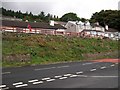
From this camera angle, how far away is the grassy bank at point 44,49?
98.9 feet

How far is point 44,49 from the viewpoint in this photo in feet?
122

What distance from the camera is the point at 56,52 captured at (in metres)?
37.3

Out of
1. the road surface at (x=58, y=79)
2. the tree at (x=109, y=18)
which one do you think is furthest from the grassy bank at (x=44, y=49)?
the tree at (x=109, y=18)

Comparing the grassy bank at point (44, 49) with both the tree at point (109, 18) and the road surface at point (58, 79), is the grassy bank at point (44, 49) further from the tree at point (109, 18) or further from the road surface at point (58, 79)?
the tree at point (109, 18)

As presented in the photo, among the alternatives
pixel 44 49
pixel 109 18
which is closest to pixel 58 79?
pixel 44 49

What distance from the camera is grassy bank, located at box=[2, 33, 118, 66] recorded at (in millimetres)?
30150

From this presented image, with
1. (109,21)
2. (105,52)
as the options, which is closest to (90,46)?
(105,52)

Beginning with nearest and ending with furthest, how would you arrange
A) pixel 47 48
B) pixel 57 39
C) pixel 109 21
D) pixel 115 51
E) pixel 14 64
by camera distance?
pixel 14 64 → pixel 47 48 → pixel 57 39 → pixel 115 51 → pixel 109 21

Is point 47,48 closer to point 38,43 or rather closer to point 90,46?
point 38,43

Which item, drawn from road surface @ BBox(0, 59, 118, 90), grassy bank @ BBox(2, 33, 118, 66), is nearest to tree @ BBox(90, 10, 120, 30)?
grassy bank @ BBox(2, 33, 118, 66)

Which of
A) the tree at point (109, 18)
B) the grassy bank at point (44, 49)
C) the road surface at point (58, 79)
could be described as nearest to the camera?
the road surface at point (58, 79)

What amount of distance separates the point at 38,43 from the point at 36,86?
25463 millimetres

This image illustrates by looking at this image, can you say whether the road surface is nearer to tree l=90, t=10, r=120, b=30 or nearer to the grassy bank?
the grassy bank

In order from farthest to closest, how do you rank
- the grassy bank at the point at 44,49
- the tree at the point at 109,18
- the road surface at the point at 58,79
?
1. the tree at the point at 109,18
2. the grassy bank at the point at 44,49
3. the road surface at the point at 58,79
